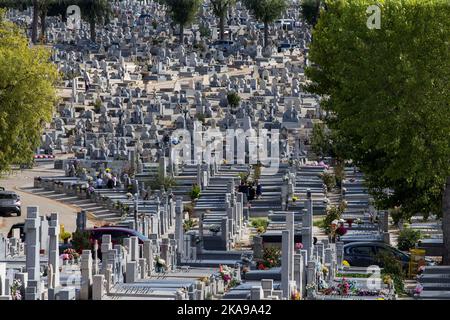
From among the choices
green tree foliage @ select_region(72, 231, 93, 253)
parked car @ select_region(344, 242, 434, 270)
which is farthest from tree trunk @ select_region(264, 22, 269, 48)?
green tree foliage @ select_region(72, 231, 93, 253)

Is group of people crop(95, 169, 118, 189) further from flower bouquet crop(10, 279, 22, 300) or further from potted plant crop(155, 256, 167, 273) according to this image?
flower bouquet crop(10, 279, 22, 300)

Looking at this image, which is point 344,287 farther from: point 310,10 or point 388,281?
point 310,10

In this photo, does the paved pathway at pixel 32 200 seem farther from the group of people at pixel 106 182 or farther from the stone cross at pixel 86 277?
the stone cross at pixel 86 277

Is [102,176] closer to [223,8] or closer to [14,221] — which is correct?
[14,221]

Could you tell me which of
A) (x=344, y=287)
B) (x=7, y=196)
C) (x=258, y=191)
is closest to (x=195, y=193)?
(x=258, y=191)

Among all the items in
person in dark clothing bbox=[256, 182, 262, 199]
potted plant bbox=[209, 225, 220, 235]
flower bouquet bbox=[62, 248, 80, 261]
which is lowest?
flower bouquet bbox=[62, 248, 80, 261]

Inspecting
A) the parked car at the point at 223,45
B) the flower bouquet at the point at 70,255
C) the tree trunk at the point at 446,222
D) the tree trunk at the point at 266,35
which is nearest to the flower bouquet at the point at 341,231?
the tree trunk at the point at 446,222

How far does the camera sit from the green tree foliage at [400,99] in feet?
130

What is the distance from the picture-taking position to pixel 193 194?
166ft

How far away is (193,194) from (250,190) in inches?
63.9

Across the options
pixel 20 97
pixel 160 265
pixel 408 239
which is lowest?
pixel 160 265

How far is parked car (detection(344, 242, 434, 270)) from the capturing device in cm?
3841

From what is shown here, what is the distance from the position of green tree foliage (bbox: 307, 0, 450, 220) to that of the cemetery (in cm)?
159

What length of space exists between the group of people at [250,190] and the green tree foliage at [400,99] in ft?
26.3
